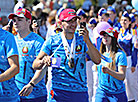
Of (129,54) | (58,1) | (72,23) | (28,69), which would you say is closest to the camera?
(72,23)

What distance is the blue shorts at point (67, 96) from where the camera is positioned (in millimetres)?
4762

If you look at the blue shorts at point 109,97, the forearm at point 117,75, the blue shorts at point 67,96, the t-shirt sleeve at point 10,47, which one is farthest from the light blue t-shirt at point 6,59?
the blue shorts at point 109,97

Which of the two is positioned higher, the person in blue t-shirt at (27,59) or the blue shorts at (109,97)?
the person in blue t-shirt at (27,59)

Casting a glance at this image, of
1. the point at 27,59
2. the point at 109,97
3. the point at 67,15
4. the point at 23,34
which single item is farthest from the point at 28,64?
the point at 109,97

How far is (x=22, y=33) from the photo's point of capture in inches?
221

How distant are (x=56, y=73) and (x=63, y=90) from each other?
0.82ft

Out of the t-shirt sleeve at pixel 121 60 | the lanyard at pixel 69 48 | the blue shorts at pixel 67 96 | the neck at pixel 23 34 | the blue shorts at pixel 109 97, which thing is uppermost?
the neck at pixel 23 34

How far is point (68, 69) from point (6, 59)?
94 cm

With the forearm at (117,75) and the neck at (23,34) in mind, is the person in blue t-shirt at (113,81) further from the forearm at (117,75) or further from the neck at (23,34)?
the neck at (23,34)

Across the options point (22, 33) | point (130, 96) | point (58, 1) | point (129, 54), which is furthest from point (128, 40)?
point (58, 1)

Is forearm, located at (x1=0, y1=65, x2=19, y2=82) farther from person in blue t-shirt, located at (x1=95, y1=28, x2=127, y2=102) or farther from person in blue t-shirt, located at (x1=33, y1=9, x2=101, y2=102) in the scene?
person in blue t-shirt, located at (x1=95, y1=28, x2=127, y2=102)

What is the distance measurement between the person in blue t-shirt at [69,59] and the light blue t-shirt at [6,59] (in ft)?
1.81

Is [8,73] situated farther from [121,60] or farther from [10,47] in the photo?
[121,60]

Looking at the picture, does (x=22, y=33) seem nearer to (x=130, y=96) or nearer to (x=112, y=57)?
(x=112, y=57)
